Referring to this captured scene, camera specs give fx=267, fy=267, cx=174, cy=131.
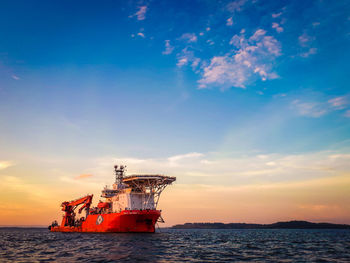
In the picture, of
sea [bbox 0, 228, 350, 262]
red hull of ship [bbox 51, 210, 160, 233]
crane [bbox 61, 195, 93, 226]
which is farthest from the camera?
crane [bbox 61, 195, 93, 226]

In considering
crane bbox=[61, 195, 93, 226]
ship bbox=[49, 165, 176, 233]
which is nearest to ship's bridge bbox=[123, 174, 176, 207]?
ship bbox=[49, 165, 176, 233]

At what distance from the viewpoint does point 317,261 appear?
968 inches

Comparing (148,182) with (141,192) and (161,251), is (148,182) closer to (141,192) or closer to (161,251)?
(141,192)

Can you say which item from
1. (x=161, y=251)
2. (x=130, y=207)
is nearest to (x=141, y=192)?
(x=130, y=207)

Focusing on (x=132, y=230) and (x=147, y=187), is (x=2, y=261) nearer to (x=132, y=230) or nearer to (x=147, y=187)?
(x=132, y=230)

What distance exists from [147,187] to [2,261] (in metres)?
35.9

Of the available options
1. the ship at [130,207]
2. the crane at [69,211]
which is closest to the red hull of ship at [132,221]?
the ship at [130,207]

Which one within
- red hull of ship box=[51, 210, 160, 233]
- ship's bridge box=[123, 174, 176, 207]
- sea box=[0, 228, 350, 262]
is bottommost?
sea box=[0, 228, 350, 262]

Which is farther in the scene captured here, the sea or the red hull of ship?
the red hull of ship

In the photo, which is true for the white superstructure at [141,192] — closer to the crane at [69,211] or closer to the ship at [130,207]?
the ship at [130,207]

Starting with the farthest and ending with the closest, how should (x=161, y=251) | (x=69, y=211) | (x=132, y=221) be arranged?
(x=69, y=211) < (x=132, y=221) < (x=161, y=251)

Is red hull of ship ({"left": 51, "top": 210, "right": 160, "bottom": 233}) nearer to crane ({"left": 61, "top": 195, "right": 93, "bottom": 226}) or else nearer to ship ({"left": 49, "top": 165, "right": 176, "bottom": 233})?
ship ({"left": 49, "top": 165, "right": 176, "bottom": 233})

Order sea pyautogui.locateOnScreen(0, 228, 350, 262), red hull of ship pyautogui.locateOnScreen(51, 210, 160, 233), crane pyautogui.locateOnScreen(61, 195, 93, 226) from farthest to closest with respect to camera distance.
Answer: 1. crane pyautogui.locateOnScreen(61, 195, 93, 226)
2. red hull of ship pyautogui.locateOnScreen(51, 210, 160, 233)
3. sea pyautogui.locateOnScreen(0, 228, 350, 262)

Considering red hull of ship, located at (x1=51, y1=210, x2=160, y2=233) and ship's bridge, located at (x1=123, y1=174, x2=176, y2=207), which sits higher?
ship's bridge, located at (x1=123, y1=174, x2=176, y2=207)
